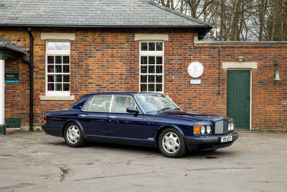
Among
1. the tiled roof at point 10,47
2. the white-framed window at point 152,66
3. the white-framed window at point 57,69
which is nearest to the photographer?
the tiled roof at point 10,47

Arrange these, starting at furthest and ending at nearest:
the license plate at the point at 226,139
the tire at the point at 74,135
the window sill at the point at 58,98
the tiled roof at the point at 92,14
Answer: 1. the window sill at the point at 58,98
2. the tiled roof at the point at 92,14
3. the tire at the point at 74,135
4. the license plate at the point at 226,139

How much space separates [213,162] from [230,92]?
6927mm

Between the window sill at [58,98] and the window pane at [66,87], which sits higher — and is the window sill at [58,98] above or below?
below

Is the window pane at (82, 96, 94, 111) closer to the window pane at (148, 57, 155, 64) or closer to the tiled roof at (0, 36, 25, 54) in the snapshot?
the tiled roof at (0, 36, 25, 54)

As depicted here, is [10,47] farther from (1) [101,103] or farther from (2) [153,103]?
(2) [153,103]

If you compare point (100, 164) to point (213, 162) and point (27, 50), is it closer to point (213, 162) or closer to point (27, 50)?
point (213, 162)

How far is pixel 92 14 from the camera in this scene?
14555 mm

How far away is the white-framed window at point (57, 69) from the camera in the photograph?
1420cm

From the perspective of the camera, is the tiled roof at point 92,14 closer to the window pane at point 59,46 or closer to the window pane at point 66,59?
the window pane at point 59,46

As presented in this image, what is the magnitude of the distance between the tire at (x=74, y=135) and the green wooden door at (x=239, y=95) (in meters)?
6.68

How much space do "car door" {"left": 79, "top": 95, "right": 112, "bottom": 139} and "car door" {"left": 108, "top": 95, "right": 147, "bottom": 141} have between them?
0.58ft

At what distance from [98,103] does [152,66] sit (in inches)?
206

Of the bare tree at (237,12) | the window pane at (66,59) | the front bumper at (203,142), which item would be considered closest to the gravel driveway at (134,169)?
the front bumper at (203,142)

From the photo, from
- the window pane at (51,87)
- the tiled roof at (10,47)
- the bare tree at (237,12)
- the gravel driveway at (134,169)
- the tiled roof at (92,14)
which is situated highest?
the bare tree at (237,12)
